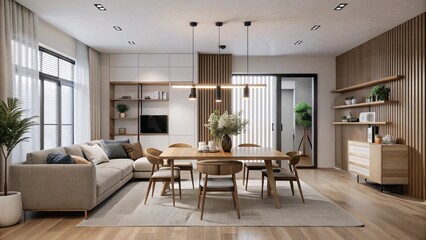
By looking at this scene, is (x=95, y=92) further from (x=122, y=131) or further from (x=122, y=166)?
(x=122, y=166)

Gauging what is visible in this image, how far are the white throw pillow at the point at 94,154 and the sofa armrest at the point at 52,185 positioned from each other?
1.58 meters

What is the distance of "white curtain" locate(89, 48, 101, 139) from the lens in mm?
6875

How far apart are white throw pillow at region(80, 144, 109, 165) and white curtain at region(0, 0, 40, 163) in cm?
75

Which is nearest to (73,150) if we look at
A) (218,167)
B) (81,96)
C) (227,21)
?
(81,96)

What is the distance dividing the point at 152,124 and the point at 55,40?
287 cm

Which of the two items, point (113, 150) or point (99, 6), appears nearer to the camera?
point (99, 6)

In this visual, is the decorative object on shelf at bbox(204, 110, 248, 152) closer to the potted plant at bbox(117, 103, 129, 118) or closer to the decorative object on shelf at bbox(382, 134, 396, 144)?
the decorative object on shelf at bbox(382, 134, 396, 144)

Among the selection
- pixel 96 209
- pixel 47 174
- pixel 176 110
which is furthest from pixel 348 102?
pixel 47 174

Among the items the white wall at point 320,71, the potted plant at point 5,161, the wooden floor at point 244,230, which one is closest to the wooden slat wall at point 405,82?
the wooden floor at point 244,230

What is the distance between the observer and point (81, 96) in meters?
6.55

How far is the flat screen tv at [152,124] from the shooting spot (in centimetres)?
752

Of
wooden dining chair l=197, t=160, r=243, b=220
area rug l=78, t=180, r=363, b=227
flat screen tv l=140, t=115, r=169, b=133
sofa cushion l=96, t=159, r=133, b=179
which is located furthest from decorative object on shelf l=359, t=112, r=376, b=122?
sofa cushion l=96, t=159, r=133, b=179

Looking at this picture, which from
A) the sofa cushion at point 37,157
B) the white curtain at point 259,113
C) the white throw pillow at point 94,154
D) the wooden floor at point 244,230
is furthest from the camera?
the white curtain at point 259,113

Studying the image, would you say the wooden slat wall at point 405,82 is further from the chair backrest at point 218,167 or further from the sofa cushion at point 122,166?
the sofa cushion at point 122,166
